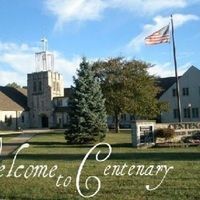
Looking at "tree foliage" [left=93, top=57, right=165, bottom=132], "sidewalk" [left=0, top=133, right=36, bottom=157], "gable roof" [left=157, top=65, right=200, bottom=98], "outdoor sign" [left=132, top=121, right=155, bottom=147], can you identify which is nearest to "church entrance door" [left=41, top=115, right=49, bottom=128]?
"gable roof" [left=157, top=65, right=200, bottom=98]

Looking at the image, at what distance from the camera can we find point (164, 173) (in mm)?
15188

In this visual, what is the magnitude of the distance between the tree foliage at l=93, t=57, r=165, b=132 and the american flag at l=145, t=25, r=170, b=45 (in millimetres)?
14787

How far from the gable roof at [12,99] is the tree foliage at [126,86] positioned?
103 ft

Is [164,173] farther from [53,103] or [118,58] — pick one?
[53,103]

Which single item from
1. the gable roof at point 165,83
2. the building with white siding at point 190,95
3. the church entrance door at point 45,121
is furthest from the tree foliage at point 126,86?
the church entrance door at point 45,121

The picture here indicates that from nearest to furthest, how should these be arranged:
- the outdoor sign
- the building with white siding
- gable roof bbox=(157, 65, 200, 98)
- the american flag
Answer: the outdoor sign < the american flag < the building with white siding < gable roof bbox=(157, 65, 200, 98)

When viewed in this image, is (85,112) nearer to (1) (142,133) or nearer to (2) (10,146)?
(1) (142,133)

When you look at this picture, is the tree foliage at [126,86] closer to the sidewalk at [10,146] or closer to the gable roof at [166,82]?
the sidewalk at [10,146]

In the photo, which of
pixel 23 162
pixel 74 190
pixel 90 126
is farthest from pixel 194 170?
pixel 90 126

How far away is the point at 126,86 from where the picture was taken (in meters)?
51.8

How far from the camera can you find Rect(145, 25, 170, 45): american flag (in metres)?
36.4

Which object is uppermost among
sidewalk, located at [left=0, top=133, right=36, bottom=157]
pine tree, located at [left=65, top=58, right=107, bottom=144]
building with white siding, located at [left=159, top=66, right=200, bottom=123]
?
building with white siding, located at [left=159, top=66, right=200, bottom=123]

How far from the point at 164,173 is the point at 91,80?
71.1ft

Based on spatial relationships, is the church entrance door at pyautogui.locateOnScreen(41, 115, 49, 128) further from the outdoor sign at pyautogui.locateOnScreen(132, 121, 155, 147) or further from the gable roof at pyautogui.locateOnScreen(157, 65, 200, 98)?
the outdoor sign at pyautogui.locateOnScreen(132, 121, 155, 147)
